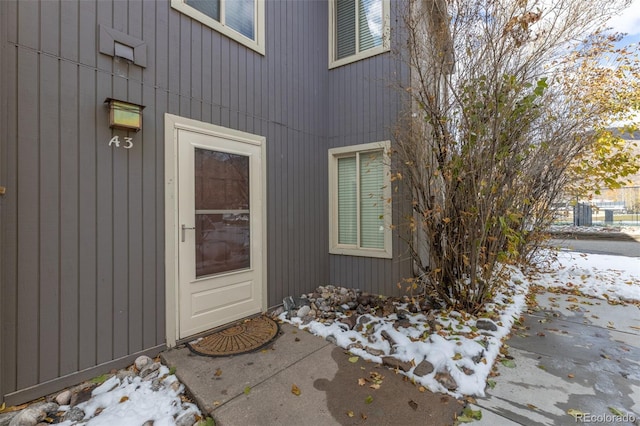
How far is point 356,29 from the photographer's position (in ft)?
14.0

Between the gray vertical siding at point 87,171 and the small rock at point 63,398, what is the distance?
93 mm

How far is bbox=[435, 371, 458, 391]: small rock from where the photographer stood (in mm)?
2008

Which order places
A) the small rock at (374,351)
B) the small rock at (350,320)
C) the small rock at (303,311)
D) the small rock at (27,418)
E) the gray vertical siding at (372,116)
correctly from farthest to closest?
1. the gray vertical siding at (372,116)
2. the small rock at (303,311)
3. the small rock at (350,320)
4. the small rock at (374,351)
5. the small rock at (27,418)

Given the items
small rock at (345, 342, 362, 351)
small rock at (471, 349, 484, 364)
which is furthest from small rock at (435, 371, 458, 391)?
small rock at (345, 342, 362, 351)

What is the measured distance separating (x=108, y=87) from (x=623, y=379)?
4423mm

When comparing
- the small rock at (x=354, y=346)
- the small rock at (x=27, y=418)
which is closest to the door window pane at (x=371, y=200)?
the small rock at (x=354, y=346)

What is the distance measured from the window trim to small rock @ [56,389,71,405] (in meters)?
3.14

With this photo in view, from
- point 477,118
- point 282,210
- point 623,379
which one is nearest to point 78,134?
point 282,210

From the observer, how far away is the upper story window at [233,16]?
9.50 ft

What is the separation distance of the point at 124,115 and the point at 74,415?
2.09 m

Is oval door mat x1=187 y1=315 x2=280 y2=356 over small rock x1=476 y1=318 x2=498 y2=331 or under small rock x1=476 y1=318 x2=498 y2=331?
under

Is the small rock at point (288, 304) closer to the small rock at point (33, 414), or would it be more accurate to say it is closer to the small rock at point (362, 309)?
the small rock at point (362, 309)

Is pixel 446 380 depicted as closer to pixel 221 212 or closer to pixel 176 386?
pixel 176 386

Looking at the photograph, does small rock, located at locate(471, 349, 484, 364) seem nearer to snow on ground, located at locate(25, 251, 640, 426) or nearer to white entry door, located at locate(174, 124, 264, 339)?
snow on ground, located at locate(25, 251, 640, 426)
